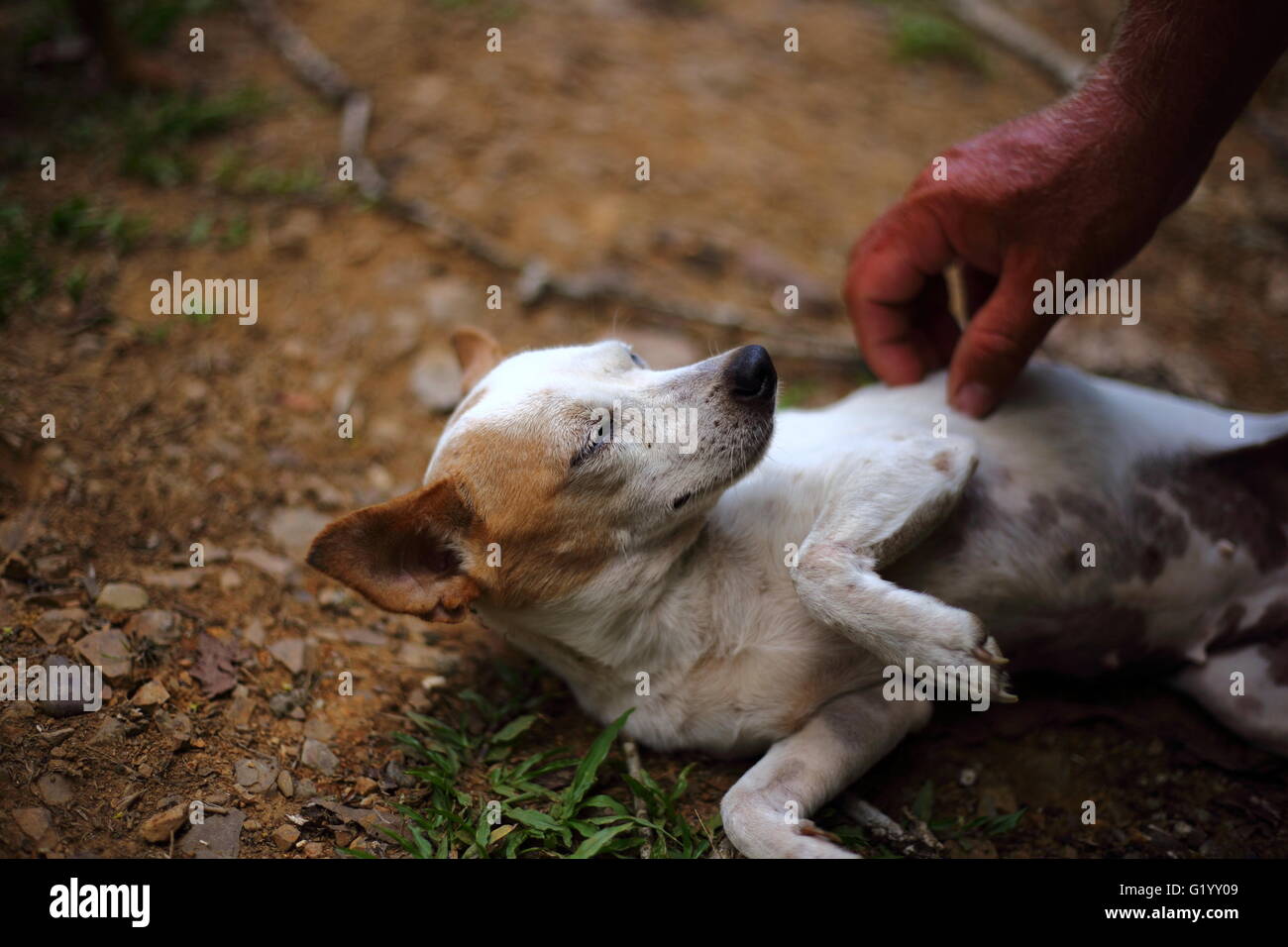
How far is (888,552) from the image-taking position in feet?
8.98

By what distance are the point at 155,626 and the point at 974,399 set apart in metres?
2.73

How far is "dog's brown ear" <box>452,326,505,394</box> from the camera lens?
11.2 ft

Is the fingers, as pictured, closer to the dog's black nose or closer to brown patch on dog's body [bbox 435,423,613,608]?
the dog's black nose

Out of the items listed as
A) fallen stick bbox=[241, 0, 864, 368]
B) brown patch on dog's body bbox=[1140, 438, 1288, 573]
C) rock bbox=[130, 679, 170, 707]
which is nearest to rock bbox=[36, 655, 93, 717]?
rock bbox=[130, 679, 170, 707]

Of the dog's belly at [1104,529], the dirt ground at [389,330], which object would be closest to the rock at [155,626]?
the dirt ground at [389,330]

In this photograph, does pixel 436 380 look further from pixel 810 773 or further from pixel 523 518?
pixel 810 773

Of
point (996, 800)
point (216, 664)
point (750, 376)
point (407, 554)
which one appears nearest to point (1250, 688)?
point (996, 800)

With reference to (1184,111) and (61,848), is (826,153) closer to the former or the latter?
(1184,111)

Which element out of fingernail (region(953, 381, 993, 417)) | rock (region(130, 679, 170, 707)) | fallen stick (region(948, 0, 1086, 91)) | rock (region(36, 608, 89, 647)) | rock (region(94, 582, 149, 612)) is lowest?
rock (region(130, 679, 170, 707))

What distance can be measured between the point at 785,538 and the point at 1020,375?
3.55ft

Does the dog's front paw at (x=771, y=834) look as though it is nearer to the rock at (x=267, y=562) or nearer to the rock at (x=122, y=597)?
the rock at (x=267, y=562)

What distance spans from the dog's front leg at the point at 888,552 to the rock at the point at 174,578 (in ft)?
6.82

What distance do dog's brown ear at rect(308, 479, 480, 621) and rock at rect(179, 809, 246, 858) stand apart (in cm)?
68
